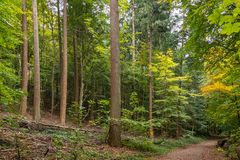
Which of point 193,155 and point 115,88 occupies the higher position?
point 115,88

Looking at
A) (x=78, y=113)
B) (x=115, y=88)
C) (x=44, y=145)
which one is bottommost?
(x=44, y=145)

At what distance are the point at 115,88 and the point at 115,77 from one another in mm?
457

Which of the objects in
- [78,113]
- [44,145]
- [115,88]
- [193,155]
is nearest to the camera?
[44,145]

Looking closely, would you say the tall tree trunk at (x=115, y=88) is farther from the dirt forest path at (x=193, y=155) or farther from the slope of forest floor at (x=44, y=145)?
the dirt forest path at (x=193, y=155)

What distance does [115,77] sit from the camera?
11.1 metres

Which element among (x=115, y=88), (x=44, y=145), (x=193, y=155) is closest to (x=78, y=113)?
(x=115, y=88)

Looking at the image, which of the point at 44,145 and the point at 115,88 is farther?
the point at 115,88

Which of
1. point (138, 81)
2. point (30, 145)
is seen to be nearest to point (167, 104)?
point (138, 81)

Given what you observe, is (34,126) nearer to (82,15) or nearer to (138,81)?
(82,15)

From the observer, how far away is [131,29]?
1131 inches

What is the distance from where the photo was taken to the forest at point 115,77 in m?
7.28

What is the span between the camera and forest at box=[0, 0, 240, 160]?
7.28 m

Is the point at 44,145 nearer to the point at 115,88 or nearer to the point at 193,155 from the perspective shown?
the point at 115,88

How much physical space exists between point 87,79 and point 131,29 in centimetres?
783
